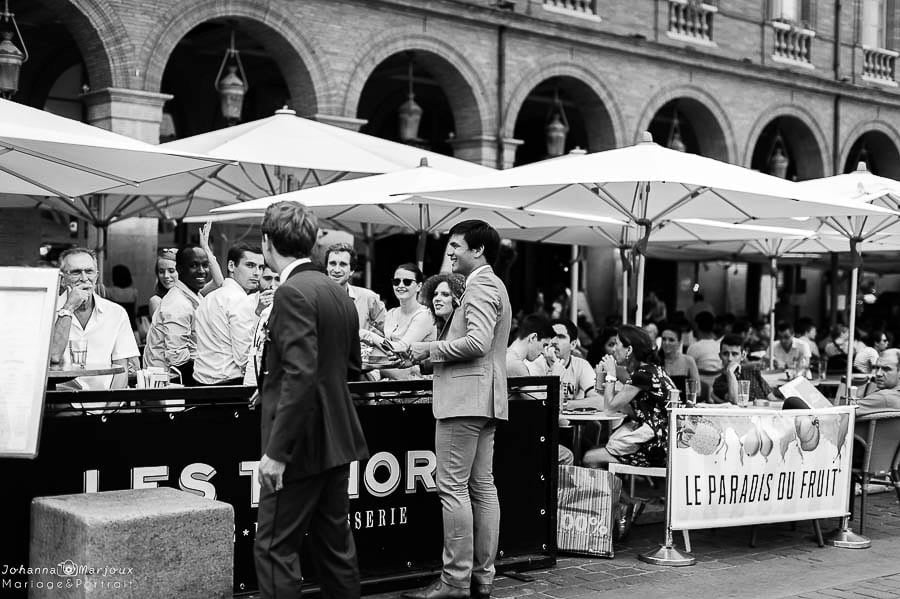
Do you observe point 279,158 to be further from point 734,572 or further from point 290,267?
point 290,267

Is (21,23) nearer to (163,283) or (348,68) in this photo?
(348,68)

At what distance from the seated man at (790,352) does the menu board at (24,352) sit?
36.0 feet

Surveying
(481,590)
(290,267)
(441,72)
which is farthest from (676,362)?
(441,72)

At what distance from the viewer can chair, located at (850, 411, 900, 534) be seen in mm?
8250

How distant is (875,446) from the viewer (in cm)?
833

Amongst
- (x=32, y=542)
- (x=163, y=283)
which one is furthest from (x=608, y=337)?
(x=32, y=542)

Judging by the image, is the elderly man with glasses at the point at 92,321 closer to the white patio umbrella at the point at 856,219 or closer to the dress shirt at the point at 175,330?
the dress shirt at the point at 175,330

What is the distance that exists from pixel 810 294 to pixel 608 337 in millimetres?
18490

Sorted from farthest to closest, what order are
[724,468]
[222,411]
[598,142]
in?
[598,142] < [724,468] < [222,411]

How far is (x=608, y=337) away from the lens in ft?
35.7

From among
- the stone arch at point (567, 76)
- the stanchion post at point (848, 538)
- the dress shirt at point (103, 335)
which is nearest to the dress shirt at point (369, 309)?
the dress shirt at point (103, 335)

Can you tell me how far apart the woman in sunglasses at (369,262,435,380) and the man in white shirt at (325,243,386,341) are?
0.15 metres

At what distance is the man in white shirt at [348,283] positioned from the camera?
7652 mm

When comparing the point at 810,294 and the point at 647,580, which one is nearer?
the point at 647,580
